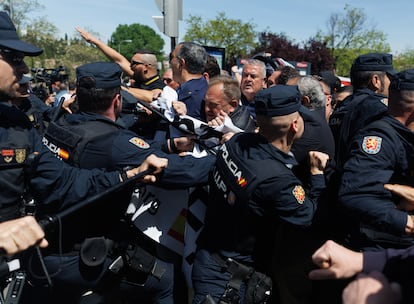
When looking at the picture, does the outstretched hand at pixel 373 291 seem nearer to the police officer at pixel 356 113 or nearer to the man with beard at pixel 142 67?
the police officer at pixel 356 113

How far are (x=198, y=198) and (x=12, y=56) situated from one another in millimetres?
1499

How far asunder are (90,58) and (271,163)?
54.9 metres

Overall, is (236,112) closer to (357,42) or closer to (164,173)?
(164,173)

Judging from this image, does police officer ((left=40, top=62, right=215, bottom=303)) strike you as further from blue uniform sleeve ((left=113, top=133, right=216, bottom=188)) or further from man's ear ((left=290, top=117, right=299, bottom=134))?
man's ear ((left=290, top=117, right=299, bottom=134))

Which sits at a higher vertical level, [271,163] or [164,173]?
[271,163]

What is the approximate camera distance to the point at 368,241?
8.27 feet

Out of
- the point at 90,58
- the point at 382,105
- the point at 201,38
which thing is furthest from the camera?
the point at 90,58

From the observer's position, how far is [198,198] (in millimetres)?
2982

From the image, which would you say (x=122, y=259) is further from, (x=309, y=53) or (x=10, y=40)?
(x=309, y=53)

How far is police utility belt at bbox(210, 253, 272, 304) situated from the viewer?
8.38 feet

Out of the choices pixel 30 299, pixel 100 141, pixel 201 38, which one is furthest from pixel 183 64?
pixel 201 38

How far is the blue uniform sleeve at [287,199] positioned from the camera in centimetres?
233

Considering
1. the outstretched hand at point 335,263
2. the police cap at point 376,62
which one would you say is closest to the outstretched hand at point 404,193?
the outstretched hand at point 335,263

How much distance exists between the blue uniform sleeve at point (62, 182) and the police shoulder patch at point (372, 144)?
148 centimetres
